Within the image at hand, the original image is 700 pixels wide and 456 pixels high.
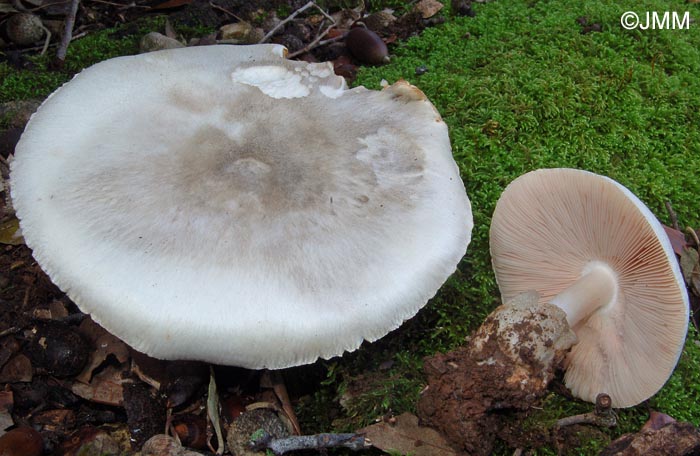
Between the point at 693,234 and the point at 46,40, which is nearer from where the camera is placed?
the point at 693,234

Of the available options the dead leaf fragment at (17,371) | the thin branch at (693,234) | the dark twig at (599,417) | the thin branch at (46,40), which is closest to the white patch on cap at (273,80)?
the dead leaf fragment at (17,371)

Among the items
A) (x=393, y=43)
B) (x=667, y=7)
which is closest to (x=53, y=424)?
(x=393, y=43)

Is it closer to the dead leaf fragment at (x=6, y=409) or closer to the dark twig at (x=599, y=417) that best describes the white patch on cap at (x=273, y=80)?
the dead leaf fragment at (x=6, y=409)

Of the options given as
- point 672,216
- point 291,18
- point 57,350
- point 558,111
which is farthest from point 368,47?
point 57,350

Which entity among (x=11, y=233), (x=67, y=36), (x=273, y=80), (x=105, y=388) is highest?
(x=273, y=80)

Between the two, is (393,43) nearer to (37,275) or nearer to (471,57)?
(471,57)

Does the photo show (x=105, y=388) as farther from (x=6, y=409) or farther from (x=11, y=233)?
(x=11, y=233)
